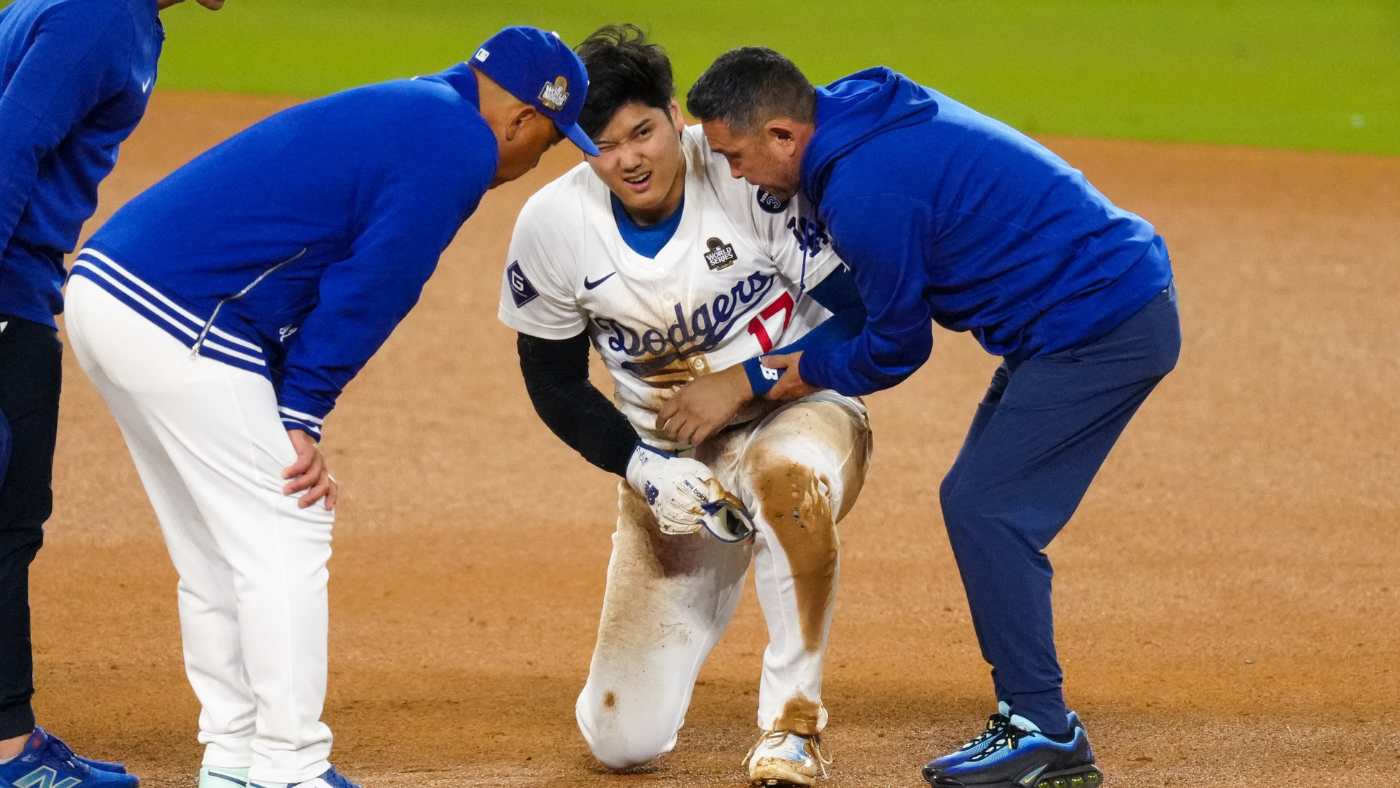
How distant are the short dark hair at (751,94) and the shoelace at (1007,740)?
5.21 feet

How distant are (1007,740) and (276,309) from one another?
200 cm

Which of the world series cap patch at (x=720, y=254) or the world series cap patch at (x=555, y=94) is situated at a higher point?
the world series cap patch at (x=555, y=94)

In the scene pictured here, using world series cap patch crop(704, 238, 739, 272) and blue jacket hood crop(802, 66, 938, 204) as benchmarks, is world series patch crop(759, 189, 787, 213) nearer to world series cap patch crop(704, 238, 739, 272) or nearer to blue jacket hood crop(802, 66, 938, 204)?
world series cap patch crop(704, 238, 739, 272)

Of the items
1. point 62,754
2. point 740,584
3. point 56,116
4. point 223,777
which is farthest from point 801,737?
point 56,116

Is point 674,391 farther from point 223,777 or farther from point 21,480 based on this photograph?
point 21,480

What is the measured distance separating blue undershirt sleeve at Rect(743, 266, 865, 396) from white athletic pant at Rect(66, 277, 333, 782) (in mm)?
1333

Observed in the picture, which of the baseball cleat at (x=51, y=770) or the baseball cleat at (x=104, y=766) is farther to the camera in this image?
the baseball cleat at (x=104, y=766)

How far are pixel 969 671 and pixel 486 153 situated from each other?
259 centimetres

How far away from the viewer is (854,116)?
3.40 metres

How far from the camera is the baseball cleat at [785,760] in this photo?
3.44 m

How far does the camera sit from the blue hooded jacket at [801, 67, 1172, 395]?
331cm

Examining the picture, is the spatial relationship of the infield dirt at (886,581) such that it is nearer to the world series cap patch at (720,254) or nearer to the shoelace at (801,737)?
the shoelace at (801,737)

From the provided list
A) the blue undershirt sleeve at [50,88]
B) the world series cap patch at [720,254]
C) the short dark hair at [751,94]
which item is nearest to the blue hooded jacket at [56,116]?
the blue undershirt sleeve at [50,88]

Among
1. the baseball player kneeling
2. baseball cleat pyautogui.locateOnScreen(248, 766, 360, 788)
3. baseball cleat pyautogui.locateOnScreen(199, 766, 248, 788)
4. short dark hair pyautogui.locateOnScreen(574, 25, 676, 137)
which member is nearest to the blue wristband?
the baseball player kneeling
